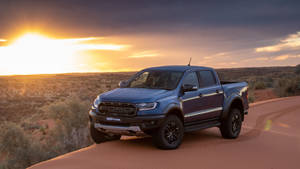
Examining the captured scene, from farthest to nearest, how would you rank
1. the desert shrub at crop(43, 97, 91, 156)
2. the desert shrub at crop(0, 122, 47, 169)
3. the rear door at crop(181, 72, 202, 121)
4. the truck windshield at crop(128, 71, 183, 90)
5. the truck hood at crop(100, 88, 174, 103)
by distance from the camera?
the desert shrub at crop(43, 97, 91, 156), the desert shrub at crop(0, 122, 47, 169), the truck windshield at crop(128, 71, 183, 90), the rear door at crop(181, 72, 202, 121), the truck hood at crop(100, 88, 174, 103)

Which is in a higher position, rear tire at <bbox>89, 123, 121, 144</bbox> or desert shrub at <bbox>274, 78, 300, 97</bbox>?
rear tire at <bbox>89, 123, 121, 144</bbox>

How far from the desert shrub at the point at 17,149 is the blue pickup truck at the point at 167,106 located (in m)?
3.80

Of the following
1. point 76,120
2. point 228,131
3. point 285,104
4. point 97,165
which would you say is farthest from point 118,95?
point 285,104

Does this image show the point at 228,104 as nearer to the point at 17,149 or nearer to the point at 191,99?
the point at 191,99

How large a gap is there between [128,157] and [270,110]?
49.5 ft

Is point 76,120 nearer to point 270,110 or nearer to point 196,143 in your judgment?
point 196,143

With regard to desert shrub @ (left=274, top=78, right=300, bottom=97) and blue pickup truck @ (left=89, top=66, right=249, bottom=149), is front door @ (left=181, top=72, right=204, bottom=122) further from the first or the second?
desert shrub @ (left=274, top=78, right=300, bottom=97)

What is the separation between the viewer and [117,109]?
889cm

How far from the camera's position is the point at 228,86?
11367 mm

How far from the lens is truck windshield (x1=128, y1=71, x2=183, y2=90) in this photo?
972 centimetres

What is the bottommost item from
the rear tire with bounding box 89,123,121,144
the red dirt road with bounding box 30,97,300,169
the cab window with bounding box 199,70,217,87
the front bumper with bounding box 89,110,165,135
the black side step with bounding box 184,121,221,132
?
the red dirt road with bounding box 30,97,300,169

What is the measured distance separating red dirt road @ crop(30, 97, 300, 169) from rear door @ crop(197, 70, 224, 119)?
0.86 metres

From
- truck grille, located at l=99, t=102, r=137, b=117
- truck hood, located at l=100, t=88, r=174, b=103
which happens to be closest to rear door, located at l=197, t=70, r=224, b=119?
truck hood, located at l=100, t=88, r=174, b=103

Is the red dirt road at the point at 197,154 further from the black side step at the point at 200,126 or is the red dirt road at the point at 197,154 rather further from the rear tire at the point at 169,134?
the black side step at the point at 200,126
